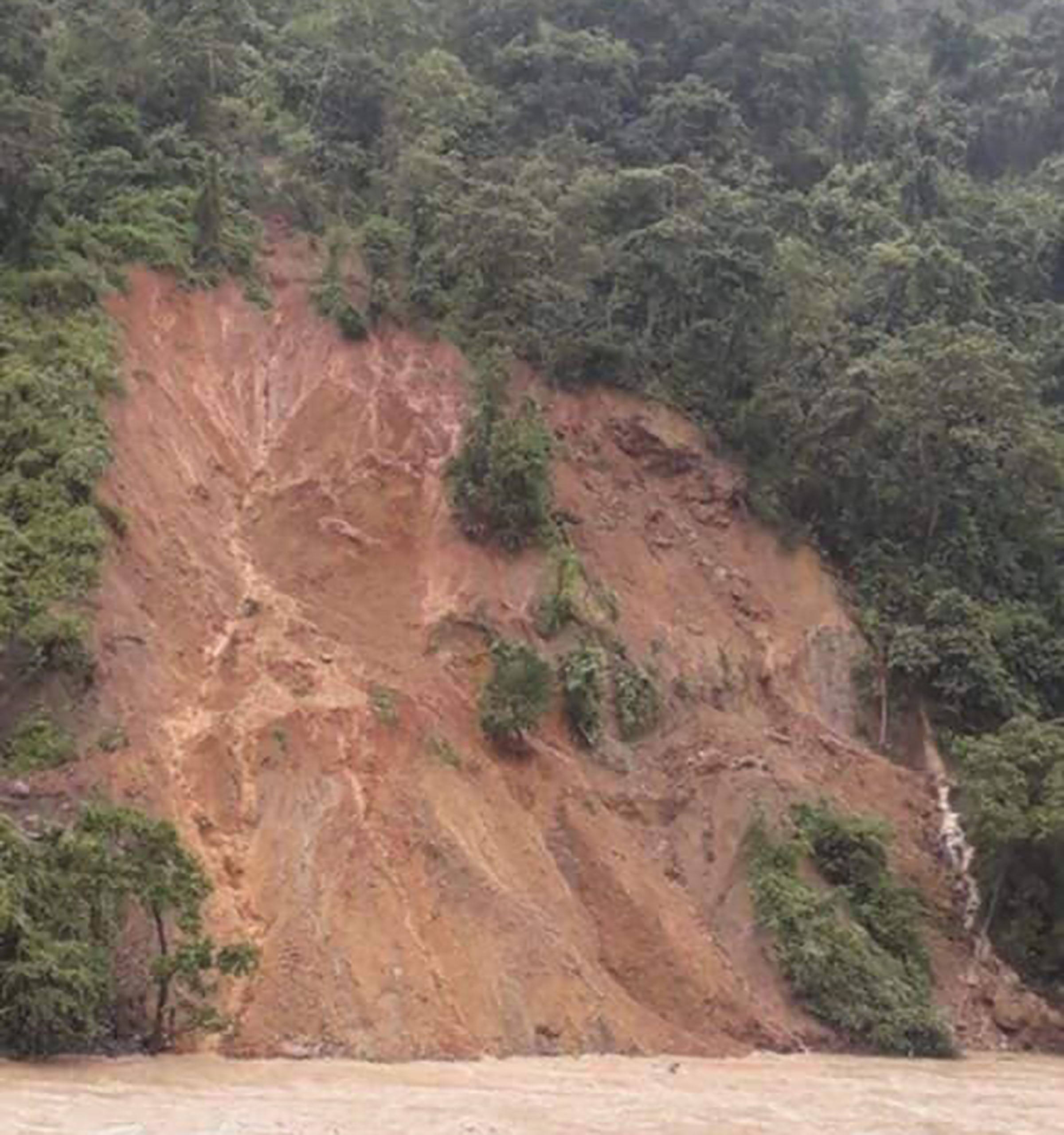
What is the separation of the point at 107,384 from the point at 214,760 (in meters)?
9.94

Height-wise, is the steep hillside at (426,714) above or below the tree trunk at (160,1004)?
above

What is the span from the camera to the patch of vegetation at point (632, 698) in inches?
1148

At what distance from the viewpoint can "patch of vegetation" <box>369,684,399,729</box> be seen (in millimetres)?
25203

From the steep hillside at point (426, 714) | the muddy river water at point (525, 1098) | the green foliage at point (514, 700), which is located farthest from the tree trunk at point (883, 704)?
the muddy river water at point (525, 1098)

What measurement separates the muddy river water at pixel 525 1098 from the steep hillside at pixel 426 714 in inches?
47.2

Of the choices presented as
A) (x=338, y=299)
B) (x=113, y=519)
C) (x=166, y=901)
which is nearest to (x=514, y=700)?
(x=113, y=519)

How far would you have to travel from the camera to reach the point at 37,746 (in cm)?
2202

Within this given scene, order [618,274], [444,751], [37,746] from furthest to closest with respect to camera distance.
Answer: [618,274] < [444,751] < [37,746]

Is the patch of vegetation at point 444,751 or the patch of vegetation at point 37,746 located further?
the patch of vegetation at point 444,751

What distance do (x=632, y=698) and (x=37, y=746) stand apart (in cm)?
1193

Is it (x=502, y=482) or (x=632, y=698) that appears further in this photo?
(x=502, y=482)

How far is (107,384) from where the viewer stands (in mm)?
29844

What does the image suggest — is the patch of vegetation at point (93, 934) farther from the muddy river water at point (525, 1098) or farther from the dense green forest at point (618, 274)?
the dense green forest at point (618, 274)

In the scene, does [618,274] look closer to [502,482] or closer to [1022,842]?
[502,482]
